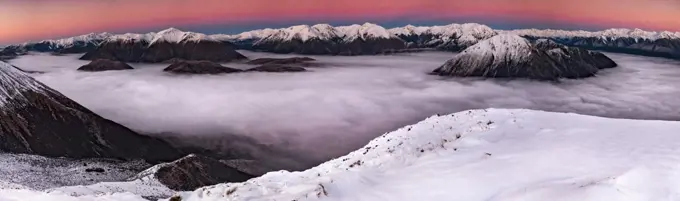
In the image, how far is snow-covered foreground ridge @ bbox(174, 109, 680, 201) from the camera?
20.4m

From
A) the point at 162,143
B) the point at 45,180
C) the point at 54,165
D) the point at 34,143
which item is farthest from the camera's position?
the point at 162,143

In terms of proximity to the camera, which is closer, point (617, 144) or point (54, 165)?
point (617, 144)

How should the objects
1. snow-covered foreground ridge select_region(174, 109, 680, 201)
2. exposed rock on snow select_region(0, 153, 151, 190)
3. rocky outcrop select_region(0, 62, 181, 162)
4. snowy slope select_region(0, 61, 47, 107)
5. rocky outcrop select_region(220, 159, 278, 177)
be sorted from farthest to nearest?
snowy slope select_region(0, 61, 47, 107), rocky outcrop select_region(220, 159, 278, 177), rocky outcrop select_region(0, 62, 181, 162), exposed rock on snow select_region(0, 153, 151, 190), snow-covered foreground ridge select_region(174, 109, 680, 201)

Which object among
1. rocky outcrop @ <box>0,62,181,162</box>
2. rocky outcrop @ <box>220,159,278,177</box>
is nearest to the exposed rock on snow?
rocky outcrop @ <box>0,62,181,162</box>

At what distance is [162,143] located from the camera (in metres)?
195

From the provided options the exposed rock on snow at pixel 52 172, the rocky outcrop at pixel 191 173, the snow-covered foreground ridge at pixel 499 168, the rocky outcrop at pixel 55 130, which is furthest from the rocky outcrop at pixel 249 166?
the snow-covered foreground ridge at pixel 499 168

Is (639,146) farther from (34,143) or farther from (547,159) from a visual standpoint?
(34,143)

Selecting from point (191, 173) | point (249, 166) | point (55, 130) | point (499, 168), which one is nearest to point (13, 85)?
point (55, 130)

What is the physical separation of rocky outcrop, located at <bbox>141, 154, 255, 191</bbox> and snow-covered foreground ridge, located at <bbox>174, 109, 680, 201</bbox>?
80174 millimetres

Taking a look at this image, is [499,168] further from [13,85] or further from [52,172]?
[13,85]

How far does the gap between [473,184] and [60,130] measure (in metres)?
166

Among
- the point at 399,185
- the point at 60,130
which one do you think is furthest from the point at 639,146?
the point at 60,130

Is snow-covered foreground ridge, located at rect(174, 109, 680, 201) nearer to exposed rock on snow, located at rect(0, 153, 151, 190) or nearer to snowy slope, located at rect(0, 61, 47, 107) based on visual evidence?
exposed rock on snow, located at rect(0, 153, 151, 190)

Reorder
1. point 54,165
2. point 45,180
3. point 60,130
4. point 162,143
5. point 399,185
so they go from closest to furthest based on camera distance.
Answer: point 399,185 → point 45,180 → point 54,165 → point 60,130 → point 162,143
